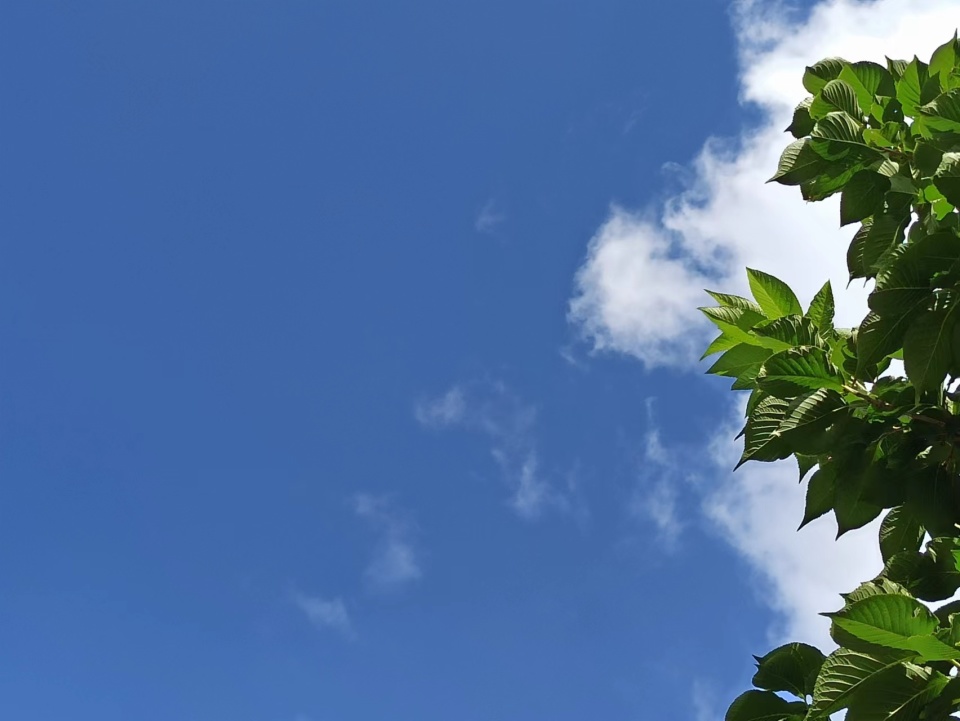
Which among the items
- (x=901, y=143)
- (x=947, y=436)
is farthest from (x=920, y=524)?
(x=901, y=143)

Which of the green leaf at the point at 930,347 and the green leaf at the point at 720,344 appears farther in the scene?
the green leaf at the point at 720,344

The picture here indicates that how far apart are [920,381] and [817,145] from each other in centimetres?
144

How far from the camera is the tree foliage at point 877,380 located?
2.94 m

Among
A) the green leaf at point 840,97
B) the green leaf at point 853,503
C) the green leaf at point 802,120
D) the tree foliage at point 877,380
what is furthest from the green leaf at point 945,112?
the green leaf at point 853,503

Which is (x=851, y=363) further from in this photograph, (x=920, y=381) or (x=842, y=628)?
(x=842, y=628)

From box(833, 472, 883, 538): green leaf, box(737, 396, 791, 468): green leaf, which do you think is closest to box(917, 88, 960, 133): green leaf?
box(737, 396, 791, 468): green leaf

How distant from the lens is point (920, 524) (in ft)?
13.1

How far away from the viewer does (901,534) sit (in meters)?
4.20

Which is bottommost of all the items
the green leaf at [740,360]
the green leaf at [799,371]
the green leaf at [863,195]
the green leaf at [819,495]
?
the green leaf at [819,495]

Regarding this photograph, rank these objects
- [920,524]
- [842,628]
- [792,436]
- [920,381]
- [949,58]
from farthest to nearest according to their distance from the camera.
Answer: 1. [949,58]
2. [920,524]
3. [792,436]
4. [920,381]
5. [842,628]

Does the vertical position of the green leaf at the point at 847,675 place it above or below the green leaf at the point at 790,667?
below

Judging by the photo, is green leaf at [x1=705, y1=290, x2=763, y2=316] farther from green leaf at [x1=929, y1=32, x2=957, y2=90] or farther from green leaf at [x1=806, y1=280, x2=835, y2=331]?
green leaf at [x1=929, y1=32, x2=957, y2=90]

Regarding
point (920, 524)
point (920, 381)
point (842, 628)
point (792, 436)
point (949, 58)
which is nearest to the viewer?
point (842, 628)

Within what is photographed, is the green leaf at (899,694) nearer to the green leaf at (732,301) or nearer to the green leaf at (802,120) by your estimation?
the green leaf at (732,301)
